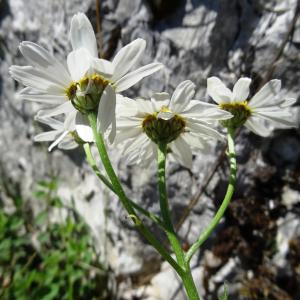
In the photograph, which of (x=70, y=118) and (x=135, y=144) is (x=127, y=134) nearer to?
(x=135, y=144)

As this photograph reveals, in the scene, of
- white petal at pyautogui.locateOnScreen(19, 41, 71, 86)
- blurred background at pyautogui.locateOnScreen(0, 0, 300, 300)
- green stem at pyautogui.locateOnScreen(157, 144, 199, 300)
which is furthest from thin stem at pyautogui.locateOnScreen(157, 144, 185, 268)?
blurred background at pyautogui.locateOnScreen(0, 0, 300, 300)

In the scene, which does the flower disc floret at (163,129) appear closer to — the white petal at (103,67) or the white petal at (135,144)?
the white petal at (135,144)

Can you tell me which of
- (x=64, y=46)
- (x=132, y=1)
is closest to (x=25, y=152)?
(x=64, y=46)

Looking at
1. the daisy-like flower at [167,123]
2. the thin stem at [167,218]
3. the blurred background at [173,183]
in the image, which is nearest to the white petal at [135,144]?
the daisy-like flower at [167,123]

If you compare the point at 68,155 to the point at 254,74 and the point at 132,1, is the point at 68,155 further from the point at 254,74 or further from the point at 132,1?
the point at 254,74

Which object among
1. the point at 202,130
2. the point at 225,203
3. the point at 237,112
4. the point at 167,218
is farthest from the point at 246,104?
the point at 167,218
